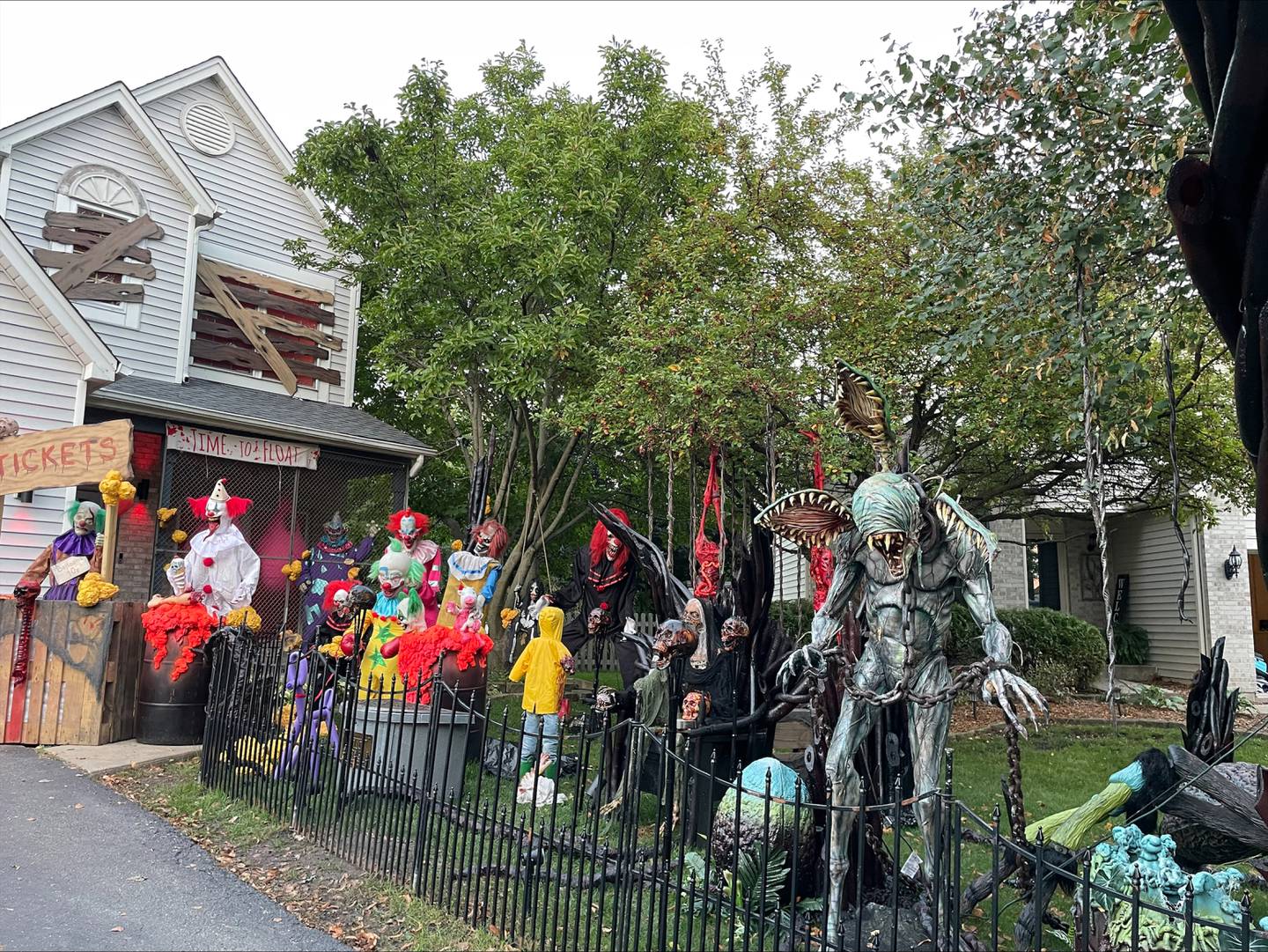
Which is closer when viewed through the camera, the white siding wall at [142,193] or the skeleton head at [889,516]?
the skeleton head at [889,516]

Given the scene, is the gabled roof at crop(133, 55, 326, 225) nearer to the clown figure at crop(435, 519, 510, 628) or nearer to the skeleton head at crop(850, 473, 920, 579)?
the clown figure at crop(435, 519, 510, 628)

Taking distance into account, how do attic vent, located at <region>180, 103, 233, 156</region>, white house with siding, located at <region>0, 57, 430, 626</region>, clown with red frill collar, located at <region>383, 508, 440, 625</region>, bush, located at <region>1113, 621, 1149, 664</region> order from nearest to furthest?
clown with red frill collar, located at <region>383, 508, 440, 625</region>, white house with siding, located at <region>0, 57, 430, 626</region>, attic vent, located at <region>180, 103, 233, 156</region>, bush, located at <region>1113, 621, 1149, 664</region>

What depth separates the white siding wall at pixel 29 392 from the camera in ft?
35.7

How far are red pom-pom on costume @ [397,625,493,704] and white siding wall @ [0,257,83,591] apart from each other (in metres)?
6.57

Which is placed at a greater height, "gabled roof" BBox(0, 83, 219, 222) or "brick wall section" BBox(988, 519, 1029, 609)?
"gabled roof" BBox(0, 83, 219, 222)

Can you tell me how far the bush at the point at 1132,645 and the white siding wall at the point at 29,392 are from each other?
19420 mm

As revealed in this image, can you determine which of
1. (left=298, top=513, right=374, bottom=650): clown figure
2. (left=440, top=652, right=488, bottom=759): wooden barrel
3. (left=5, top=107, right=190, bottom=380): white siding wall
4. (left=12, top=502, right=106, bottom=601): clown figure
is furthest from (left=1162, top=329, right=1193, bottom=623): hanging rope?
(left=5, top=107, right=190, bottom=380): white siding wall

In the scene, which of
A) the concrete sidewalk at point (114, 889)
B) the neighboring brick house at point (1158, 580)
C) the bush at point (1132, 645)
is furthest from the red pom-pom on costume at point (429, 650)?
the bush at point (1132, 645)

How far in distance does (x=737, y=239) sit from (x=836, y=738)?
7216 mm

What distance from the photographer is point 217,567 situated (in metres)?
8.73

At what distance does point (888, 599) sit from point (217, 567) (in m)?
6.74

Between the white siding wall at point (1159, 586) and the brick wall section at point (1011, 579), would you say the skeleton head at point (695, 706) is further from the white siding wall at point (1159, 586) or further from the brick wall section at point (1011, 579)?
the white siding wall at point (1159, 586)

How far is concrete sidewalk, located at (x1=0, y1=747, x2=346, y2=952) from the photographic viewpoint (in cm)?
443

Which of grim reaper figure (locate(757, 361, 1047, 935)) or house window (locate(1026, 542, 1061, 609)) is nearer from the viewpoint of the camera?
grim reaper figure (locate(757, 361, 1047, 935))
